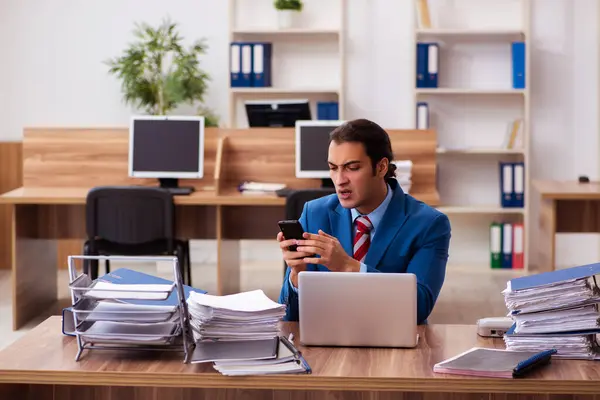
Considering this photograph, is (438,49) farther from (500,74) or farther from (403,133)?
(403,133)

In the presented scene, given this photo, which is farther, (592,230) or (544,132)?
(544,132)

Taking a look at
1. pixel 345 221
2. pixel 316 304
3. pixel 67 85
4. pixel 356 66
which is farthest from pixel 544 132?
pixel 316 304

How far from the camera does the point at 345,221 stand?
2502 mm

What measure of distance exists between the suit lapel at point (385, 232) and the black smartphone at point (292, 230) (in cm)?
36

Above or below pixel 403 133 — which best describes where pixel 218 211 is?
below

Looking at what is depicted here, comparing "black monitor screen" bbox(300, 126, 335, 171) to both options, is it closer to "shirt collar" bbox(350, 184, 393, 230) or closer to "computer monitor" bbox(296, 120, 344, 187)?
"computer monitor" bbox(296, 120, 344, 187)

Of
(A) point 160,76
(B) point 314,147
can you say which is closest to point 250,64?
(A) point 160,76

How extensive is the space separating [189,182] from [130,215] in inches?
25.1

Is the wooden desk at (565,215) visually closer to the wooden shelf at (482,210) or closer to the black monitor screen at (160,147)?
the wooden shelf at (482,210)

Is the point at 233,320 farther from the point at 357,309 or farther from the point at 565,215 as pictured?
the point at 565,215

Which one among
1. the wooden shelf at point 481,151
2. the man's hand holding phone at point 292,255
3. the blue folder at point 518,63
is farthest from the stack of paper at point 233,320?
the blue folder at point 518,63

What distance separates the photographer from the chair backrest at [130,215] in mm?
4613

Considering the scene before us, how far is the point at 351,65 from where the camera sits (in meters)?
6.76

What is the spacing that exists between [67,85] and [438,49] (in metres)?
2.66
